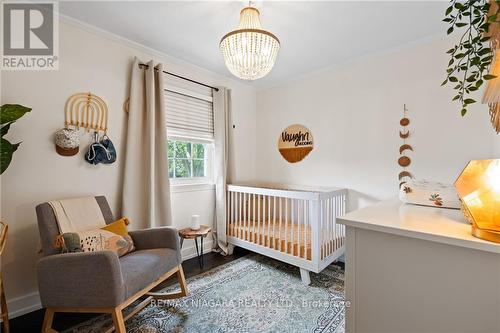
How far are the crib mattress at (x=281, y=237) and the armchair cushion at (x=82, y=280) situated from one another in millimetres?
1443

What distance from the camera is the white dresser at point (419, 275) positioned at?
2.27 ft

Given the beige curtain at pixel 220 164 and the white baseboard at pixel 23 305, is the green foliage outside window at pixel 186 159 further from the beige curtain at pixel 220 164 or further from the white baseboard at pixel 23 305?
the white baseboard at pixel 23 305

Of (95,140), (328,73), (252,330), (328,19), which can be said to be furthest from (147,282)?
(328,73)

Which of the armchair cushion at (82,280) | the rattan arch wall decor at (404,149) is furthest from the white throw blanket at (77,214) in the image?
the rattan arch wall decor at (404,149)

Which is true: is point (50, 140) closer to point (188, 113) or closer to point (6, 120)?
point (6, 120)

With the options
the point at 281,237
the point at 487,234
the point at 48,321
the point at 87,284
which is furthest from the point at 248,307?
the point at 487,234

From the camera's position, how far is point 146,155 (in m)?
2.33

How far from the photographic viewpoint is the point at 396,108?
232 centimetres

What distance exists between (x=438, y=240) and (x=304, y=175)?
2.29m

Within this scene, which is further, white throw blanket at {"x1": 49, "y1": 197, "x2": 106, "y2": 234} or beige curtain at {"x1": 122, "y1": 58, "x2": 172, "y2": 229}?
beige curtain at {"x1": 122, "y1": 58, "x2": 172, "y2": 229}

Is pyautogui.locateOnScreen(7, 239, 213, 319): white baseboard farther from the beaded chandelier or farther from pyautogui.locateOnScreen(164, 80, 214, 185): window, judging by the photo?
the beaded chandelier

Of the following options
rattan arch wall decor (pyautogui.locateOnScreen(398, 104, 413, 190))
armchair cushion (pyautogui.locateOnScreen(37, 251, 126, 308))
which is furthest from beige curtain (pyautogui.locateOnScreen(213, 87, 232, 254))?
rattan arch wall decor (pyautogui.locateOnScreen(398, 104, 413, 190))

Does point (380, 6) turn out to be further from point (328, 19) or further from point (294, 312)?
point (294, 312)

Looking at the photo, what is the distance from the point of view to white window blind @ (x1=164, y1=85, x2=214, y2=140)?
262 centimetres
